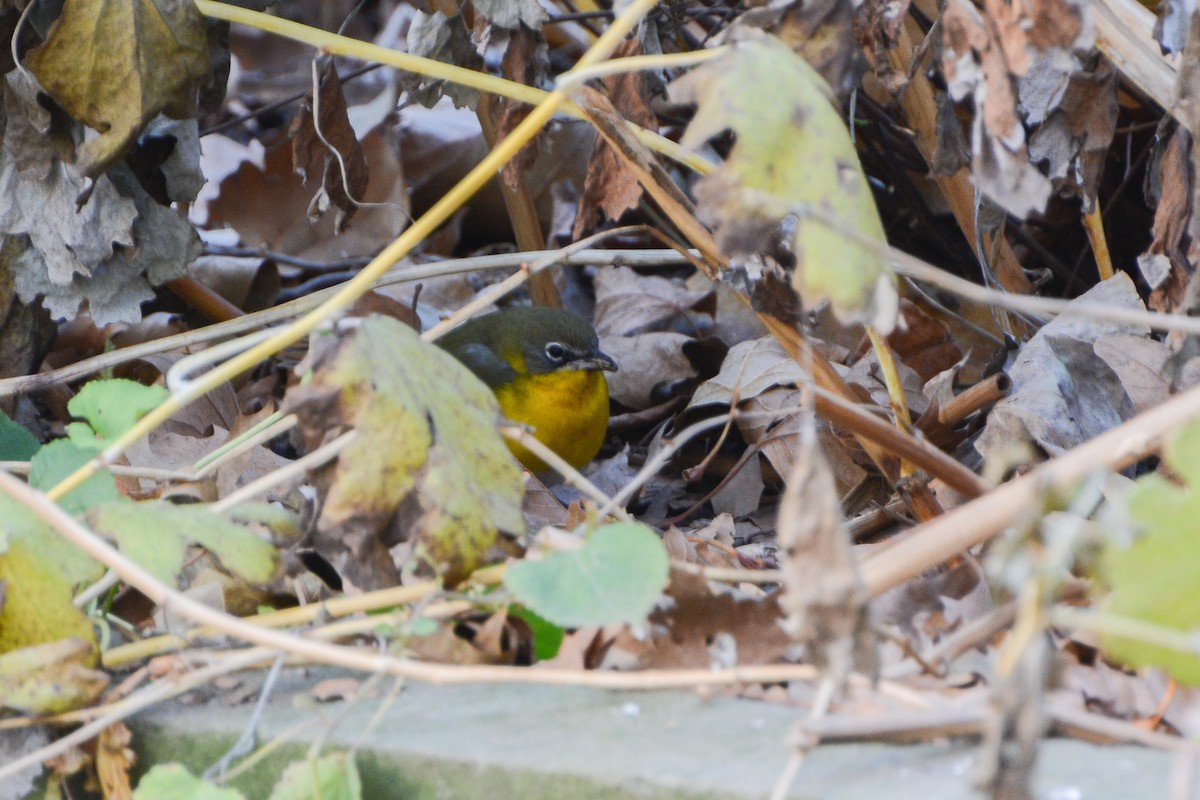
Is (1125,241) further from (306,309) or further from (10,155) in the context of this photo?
(10,155)

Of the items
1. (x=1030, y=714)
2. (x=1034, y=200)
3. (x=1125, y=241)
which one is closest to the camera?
(x=1030, y=714)

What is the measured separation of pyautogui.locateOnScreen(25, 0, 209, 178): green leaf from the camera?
294 cm

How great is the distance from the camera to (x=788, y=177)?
1.78 m

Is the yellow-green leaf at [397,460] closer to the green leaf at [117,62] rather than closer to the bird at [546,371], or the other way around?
the green leaf at [117,62]

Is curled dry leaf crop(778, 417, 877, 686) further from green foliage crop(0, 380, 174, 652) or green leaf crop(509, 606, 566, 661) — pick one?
green foliage crop(0, 380, 174, 652)

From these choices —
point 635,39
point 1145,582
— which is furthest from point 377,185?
point 1145,582

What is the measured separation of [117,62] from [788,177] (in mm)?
1866

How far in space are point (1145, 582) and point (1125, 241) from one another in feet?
11.4

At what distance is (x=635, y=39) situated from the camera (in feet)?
9.51

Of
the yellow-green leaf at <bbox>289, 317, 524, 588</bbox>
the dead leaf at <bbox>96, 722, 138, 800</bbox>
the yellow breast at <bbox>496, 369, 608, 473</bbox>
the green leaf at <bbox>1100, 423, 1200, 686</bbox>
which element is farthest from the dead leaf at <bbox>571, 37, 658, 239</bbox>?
the yellow breast at <bbox>496, 369, 608, 473</bbox>

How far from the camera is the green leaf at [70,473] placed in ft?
7.13

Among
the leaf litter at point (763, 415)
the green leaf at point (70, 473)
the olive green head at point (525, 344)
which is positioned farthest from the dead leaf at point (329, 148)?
the olive green head at point (525, 344)

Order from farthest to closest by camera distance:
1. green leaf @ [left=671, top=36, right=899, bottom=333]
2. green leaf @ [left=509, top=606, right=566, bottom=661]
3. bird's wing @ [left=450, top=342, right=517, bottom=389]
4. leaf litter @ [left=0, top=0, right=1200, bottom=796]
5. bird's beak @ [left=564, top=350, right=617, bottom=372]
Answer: bird's wing @ [left=450, top=342, right=517, bottom=389] < bird's beak @ [left=564, top=350, right=617, bottom=372] < green leaf @ [left=509, top=606, right=566, bottom=661] < green leaf @ [left=671, top=36, right=899, bottom=333] < leaf litter @ [left=0, top=0, right=1200, bottom=796]

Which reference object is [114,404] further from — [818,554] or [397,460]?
[818,554]
